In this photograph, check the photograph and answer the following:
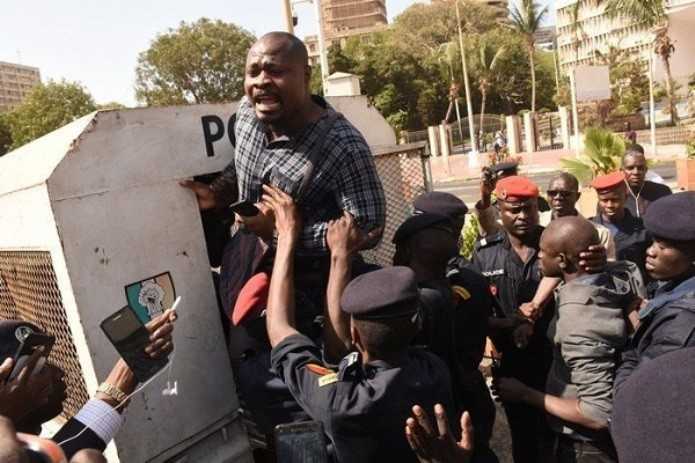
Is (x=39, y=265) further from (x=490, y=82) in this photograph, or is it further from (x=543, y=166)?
(x=490, y=82)

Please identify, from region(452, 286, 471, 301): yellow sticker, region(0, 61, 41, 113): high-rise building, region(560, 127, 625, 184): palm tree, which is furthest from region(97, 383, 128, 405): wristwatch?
region(0, 61, 41, 113): high-rise building

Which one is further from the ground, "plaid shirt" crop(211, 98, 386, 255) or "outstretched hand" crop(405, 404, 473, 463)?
"plaid shirt" crop(211, 98, 386, 255)

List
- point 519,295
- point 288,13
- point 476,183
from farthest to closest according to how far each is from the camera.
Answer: point 476,183 → point 288,13 → point 519,295

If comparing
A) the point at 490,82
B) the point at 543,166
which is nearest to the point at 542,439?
the point at 543,166

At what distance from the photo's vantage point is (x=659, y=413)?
89 centimetres

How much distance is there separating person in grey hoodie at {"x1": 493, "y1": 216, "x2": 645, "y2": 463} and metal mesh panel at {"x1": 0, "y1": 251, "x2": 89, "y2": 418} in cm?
170

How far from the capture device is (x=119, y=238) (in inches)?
71.0

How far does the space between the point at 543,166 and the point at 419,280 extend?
24.1m

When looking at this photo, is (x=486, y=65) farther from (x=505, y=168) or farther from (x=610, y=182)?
(x=610, y=182)

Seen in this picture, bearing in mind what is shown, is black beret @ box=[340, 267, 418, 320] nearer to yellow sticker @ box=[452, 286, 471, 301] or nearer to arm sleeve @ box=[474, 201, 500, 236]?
yellow sticker @ box=[452, 286, 471, 301]

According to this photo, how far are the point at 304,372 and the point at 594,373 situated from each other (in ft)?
3.49

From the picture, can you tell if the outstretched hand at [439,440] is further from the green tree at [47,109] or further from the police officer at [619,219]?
the green tree at [47,109]

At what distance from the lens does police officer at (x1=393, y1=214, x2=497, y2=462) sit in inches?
85.0

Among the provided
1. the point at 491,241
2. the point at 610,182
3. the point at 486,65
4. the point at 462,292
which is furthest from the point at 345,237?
the point at 486,65
